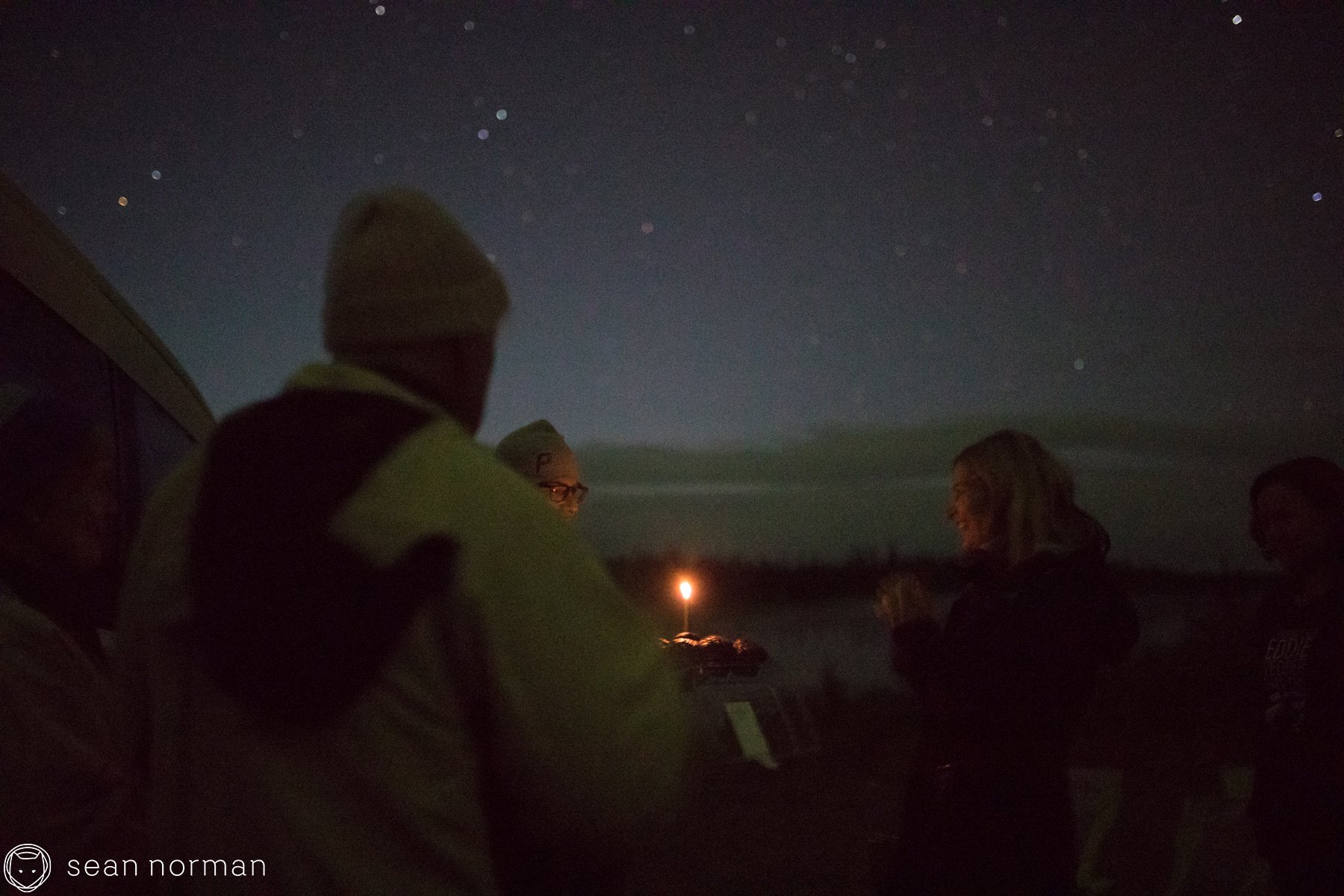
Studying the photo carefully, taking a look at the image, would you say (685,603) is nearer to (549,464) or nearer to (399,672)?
(549,464)

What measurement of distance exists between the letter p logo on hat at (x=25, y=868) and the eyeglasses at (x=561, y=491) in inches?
83.0

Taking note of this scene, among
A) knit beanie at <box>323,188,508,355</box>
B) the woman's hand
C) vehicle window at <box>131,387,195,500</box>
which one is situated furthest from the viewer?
vehicle window at <box>131,387,195,500</box>

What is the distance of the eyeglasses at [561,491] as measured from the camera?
3646 mm

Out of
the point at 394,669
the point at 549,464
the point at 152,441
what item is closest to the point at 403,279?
the point at 394,669

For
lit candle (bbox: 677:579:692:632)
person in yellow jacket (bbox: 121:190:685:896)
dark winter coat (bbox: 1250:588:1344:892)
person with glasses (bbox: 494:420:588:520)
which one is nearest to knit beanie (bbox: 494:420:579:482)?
person with glasses (bbox: 494:420:588:520)

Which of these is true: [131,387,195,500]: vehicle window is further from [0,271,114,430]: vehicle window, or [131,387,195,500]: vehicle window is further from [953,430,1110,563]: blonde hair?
[953,430,1110,563]: blonde hair

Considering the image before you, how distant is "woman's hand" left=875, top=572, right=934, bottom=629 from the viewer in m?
2.81

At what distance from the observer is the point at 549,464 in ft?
12.0

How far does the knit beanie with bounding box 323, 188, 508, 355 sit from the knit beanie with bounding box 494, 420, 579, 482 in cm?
205

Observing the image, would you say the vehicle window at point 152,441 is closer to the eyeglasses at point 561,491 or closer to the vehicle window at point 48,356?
the vehicle window at point 48,356

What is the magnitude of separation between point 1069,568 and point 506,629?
75.0 inches

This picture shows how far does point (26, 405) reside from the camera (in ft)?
6.86

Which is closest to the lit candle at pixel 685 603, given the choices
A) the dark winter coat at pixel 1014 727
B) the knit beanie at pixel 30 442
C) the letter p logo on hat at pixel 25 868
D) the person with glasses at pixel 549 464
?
the person with glasses at pixel 549 464

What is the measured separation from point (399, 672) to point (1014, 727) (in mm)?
1857
